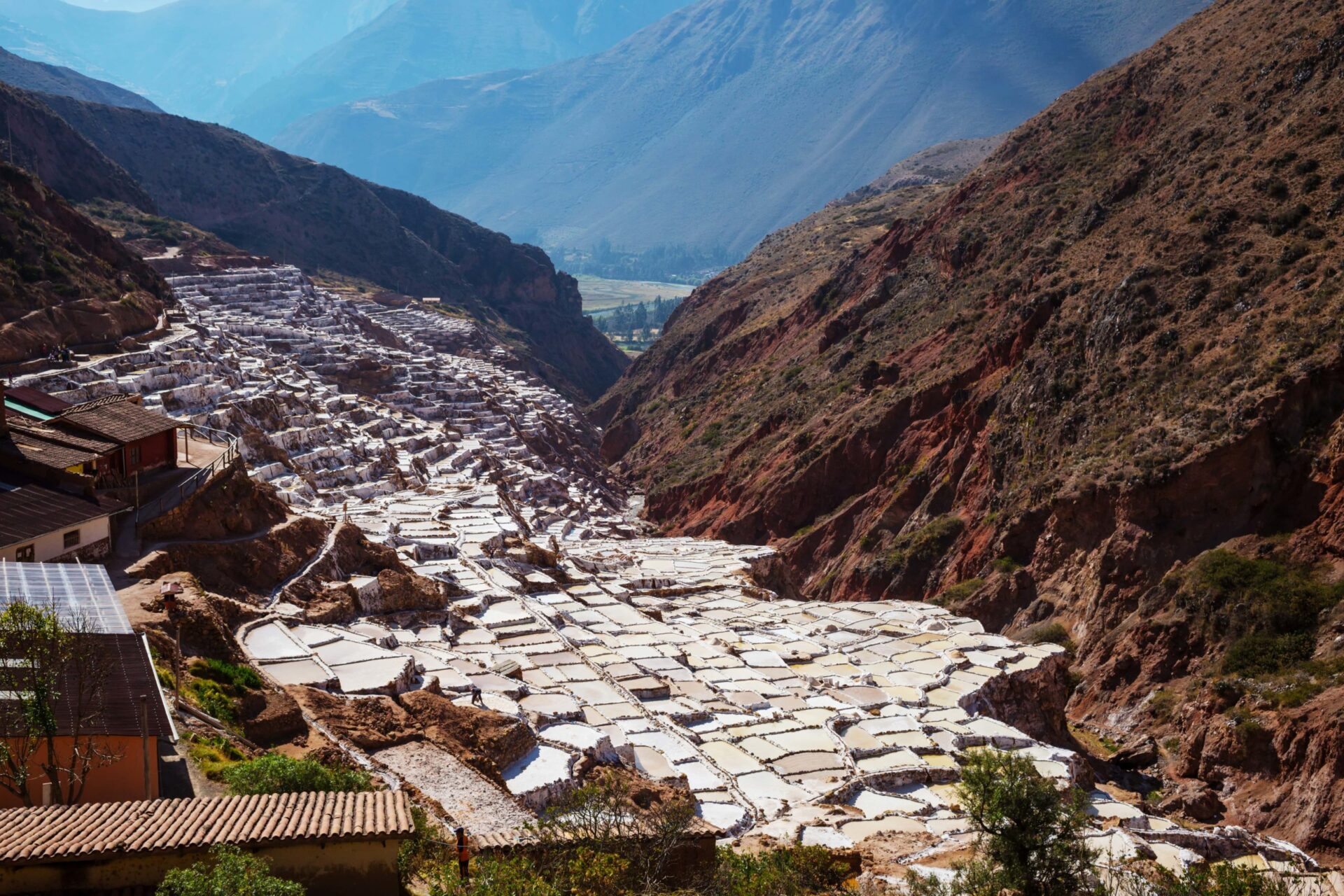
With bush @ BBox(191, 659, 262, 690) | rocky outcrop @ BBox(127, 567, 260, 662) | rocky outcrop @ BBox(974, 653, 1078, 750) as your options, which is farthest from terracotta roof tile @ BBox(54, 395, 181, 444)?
rocky outcrop @ BBox(974, 653, 1078, 750)

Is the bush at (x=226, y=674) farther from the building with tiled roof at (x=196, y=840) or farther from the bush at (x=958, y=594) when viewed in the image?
the bush at (x=958, y=594)

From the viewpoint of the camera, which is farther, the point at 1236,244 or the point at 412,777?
the point at 1236,244

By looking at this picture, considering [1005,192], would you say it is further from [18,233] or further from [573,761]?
[573,761]

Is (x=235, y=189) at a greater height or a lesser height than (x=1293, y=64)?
greater

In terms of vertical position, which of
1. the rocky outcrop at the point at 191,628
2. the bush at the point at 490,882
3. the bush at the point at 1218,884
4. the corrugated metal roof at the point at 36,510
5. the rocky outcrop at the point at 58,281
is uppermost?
the rocky outcrop at the point at 58,281

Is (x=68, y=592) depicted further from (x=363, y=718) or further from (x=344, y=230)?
(x=344, y=230)

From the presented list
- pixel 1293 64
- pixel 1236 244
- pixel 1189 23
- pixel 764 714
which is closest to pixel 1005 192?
pixel 1189 23

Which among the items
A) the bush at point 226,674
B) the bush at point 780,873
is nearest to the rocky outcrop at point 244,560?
the bush at point 226,674
